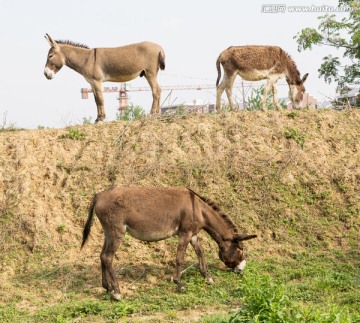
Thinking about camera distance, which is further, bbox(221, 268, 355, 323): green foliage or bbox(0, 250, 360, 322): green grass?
bbox(0, 250, 360, 322): green grass

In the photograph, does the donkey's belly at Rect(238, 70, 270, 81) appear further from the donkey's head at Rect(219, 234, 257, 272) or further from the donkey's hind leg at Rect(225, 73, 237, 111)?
the donkey's head at Rect(219, 234, 257, 272)

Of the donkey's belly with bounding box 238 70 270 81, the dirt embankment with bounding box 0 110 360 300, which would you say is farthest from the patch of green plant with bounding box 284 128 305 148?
the donkey's belly with bounding box 238 70 270 81

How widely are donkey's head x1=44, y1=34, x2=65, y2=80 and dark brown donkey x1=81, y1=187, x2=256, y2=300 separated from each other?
591 cm

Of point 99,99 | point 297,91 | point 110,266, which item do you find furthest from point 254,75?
point 110,266

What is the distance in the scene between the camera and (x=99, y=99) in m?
14.5

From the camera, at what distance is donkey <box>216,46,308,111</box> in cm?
1460

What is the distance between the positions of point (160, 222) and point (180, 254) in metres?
0.61

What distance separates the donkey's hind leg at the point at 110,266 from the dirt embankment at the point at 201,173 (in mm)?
1498

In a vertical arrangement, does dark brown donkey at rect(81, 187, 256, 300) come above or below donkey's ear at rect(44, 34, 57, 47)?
below

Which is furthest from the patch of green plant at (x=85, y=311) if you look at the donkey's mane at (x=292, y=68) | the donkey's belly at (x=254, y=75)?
the donkey's mane at (x=292, y=68)

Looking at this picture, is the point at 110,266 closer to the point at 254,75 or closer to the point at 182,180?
the point at 182,180

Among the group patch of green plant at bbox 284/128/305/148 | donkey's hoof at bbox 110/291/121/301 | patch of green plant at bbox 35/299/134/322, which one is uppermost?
patch of green plant at bbox 284/128/305/148

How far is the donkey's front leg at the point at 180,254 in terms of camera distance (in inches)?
384

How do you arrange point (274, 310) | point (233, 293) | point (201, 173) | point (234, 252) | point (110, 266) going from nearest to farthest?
point (274, 310)
point (110, 266)
point (233, 293)
point (234, 252)
point (201, 173)
